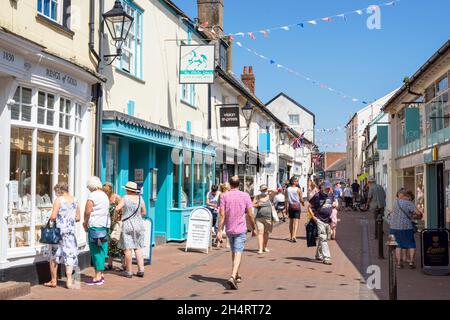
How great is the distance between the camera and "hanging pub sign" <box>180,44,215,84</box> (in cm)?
1362

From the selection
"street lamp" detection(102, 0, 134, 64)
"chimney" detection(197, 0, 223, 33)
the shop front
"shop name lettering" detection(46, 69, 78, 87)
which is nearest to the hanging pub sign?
"street lamp" detection(102, 0, 134, 64)

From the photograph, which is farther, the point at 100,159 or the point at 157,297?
the point at 100,159

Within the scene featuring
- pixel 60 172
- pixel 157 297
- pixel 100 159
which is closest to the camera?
pixel 157 297

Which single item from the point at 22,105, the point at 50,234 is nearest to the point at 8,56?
the point at 22,105

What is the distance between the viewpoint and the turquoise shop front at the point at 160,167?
37.7 feet

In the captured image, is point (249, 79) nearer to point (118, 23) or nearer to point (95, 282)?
point (118, 23)

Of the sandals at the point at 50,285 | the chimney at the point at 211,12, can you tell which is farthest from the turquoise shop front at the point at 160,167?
the chimney at the point at 211,12

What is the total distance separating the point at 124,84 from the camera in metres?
11.8

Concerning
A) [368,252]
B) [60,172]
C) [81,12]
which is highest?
[81,12]

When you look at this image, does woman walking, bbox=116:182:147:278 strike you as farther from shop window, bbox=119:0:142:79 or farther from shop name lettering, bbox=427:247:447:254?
shop name lettering, bbox=427:247:447:254

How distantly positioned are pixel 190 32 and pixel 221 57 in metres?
6.51

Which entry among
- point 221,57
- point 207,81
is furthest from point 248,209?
point 221,57

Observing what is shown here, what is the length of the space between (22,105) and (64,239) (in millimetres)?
2150

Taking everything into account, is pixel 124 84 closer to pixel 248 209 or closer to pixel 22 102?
pixel 22 102
